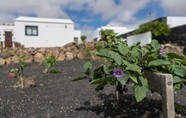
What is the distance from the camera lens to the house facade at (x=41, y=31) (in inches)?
615

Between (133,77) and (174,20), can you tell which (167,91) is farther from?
(174,20)

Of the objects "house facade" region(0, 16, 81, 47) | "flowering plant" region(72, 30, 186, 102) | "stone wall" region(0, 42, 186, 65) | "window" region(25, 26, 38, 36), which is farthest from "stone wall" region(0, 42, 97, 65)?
"window" region(25, 26, 38, 36)

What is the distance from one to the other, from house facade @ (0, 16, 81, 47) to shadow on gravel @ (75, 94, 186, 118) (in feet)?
49.0

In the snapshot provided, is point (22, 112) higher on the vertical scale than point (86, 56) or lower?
lower

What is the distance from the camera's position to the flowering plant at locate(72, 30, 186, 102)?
1.21 metres

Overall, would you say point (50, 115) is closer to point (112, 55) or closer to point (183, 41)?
point (112, 55)

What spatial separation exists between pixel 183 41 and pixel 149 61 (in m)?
9.98

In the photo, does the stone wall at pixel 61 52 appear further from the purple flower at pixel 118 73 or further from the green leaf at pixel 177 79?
the purple flower at pixel 118 73

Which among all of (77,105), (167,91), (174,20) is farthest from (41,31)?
(167,91)

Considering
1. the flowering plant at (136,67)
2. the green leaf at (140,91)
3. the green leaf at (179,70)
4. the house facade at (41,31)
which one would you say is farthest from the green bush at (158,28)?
the green leaf at (140,91)

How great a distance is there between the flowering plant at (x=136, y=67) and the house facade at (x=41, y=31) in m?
15.6

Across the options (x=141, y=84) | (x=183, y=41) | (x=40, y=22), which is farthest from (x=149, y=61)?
(x=40, y=22)

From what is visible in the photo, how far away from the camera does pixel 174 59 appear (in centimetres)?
155

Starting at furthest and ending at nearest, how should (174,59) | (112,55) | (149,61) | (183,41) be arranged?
(183,41), (174,59), (149,61), (112,55)
